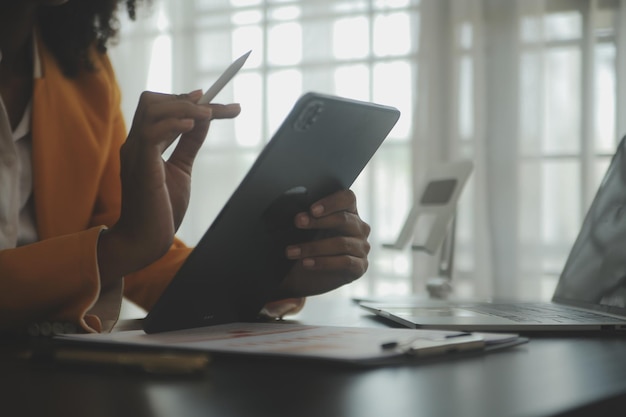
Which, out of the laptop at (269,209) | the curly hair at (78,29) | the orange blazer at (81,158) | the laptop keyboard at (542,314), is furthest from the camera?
the curly hair at (78,29)

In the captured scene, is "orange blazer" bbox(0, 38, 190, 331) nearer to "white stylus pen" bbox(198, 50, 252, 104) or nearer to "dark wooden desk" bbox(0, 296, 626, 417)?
"white stylus pen" bbox(198, 50, 252, 104)

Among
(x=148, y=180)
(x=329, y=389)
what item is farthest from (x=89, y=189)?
(x=329, y=389)

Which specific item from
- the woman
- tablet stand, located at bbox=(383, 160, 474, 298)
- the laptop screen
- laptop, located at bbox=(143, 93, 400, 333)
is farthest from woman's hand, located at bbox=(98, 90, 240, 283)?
tablet stand, located at bbox=(383, 160, 474, 298)

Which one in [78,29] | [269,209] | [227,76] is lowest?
[269,209]

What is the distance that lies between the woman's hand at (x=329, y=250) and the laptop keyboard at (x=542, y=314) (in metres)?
0.18

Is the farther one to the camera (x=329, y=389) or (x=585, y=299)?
(x=585, y=299)

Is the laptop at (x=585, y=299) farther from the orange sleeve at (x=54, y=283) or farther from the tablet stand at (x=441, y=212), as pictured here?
the tablet stand at (x=441, y=212)

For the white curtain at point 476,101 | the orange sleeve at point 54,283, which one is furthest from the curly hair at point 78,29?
the white curtain at point 476,101

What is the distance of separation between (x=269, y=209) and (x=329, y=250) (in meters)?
0.17

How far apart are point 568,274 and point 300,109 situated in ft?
1.98

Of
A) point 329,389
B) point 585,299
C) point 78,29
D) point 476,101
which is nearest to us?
point 329,389

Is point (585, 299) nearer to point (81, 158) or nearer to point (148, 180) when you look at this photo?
point (148, 180)

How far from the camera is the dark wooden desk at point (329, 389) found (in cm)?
39

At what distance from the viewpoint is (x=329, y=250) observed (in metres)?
0.89
